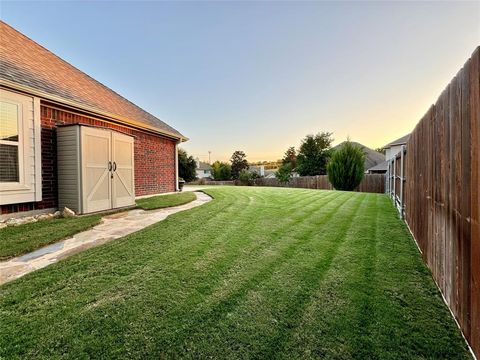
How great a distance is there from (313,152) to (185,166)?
20.0 m

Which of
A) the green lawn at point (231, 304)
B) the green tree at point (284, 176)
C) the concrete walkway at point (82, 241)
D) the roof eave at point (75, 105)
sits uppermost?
the roof eave at point (75, 105)

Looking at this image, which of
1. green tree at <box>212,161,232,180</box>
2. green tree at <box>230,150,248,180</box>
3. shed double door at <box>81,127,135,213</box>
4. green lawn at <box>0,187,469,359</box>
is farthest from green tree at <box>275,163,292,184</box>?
green tree at <box>230,150,248,180</box>

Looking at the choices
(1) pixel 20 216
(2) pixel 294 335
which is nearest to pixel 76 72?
(1) pixel 20 216

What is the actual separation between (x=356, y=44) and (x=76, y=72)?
10717 millimetres

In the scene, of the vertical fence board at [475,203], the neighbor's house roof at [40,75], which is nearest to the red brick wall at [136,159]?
the neighbor's house roof at [40,75]

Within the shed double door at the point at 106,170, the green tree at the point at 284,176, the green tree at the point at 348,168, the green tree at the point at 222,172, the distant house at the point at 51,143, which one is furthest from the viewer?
the green tree at the point at 222,172

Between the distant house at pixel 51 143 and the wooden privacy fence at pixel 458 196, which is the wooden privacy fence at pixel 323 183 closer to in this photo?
the distant house at pixel 51 143

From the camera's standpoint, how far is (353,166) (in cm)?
1669

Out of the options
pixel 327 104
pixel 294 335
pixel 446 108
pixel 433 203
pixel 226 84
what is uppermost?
pixel 226 84

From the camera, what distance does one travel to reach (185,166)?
16.4 metres

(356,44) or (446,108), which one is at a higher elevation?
(356,44)

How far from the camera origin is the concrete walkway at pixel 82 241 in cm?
291

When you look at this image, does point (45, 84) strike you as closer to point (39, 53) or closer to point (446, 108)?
point (39, 53)

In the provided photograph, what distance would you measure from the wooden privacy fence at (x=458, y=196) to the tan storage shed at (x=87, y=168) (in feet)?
21.9
